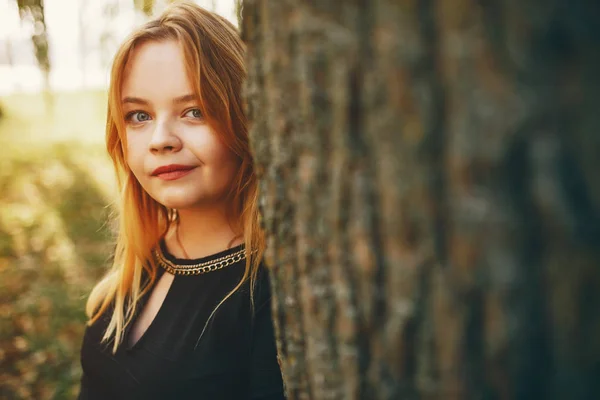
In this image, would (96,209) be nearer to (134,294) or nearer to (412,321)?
(134,294)

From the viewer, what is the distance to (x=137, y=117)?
176cm

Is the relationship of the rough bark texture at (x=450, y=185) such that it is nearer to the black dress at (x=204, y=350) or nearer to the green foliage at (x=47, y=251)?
the black dress at (x=204, y=350)

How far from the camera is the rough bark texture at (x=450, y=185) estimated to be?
60 centimetres

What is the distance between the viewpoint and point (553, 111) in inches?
23.3

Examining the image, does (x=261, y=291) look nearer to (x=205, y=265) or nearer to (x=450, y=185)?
(x=205, y=265)

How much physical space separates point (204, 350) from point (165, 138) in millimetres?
687

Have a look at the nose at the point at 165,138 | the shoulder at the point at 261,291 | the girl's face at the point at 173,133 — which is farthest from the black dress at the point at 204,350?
the nose at the point at 165,138

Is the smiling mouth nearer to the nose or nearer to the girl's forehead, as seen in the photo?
the nose

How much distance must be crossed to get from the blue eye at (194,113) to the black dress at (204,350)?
47 cm

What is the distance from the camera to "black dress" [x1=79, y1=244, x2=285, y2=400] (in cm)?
164

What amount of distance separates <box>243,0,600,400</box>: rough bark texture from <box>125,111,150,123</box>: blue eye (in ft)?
3.30

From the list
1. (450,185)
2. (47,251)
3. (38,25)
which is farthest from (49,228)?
(450,185)

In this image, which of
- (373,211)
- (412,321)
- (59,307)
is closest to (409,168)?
(373,211)

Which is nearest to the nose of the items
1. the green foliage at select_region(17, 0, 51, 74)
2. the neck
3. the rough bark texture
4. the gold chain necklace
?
the neck
